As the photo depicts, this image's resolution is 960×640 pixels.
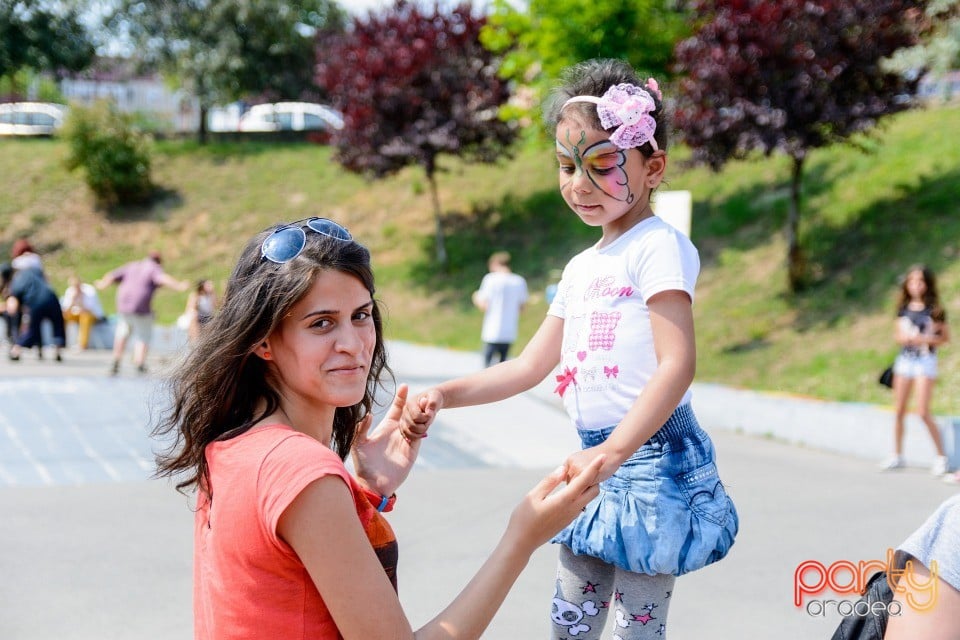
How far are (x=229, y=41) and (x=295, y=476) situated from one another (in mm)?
29661

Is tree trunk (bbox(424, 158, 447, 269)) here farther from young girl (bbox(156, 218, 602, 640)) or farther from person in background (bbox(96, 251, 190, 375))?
young girl (bbox(156, 218, 602, 640))

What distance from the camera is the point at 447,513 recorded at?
241 inches

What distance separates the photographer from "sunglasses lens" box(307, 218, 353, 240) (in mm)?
1929

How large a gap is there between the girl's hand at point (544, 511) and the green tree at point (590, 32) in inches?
628

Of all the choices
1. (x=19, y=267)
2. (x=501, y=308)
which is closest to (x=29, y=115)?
(x=19, y=267)

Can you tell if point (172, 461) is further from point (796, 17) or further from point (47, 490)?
point (796, 17)

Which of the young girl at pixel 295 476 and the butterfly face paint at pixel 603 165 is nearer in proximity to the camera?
the young girl at pixel 295 476

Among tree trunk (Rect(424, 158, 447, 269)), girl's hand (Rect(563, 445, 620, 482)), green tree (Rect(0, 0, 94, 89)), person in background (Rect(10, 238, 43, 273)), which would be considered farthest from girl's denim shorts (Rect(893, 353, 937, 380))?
green tree (Rect(0, 0, 94, 89))

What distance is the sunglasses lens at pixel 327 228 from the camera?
1.93 metres

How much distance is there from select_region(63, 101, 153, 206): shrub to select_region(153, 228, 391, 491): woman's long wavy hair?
25543 mm

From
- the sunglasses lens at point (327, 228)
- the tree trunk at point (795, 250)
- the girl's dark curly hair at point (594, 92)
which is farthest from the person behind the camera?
the tree trunk at point (795, 250)

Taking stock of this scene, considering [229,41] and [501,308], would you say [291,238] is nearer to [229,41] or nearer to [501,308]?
[501,308]

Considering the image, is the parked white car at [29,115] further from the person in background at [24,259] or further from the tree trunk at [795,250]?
the tree trunk at [795,250]

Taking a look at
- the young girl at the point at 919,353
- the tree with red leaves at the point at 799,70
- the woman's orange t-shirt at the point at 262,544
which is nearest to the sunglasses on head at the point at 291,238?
the woman's orange t-shirt at the point at 262,544
